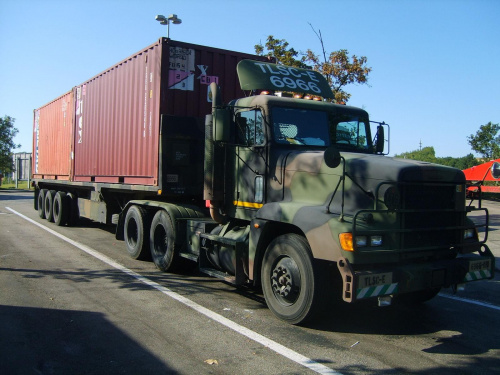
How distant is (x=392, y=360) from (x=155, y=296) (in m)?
3.45

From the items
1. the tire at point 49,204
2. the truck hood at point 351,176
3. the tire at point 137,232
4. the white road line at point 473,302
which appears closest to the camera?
the truck hood at point 351,176

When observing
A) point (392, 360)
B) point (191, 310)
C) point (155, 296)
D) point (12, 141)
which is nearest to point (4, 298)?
point (155, 296)

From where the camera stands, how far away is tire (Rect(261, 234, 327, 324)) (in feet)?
16.8

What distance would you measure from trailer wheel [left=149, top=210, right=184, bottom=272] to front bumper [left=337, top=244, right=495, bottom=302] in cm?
408

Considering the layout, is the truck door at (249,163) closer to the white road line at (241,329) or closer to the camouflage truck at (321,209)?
the camouflage truck at (321,209)

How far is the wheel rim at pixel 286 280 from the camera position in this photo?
5.37 metres

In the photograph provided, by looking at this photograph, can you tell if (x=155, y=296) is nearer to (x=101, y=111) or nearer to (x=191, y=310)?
(x=191, y=310)

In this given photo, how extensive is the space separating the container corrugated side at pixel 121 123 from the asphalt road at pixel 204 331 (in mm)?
2461

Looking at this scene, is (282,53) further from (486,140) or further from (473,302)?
(486,140)

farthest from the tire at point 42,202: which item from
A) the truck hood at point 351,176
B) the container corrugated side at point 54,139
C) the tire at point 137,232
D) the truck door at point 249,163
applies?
the truck hood at point 351,176

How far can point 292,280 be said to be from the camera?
538 cm

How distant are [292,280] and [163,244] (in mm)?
3865

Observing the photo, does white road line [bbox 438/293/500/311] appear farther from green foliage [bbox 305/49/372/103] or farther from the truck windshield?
green foliage [bbox 305/49/372/103]

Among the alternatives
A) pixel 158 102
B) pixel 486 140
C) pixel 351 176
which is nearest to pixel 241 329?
pixel 351 176
